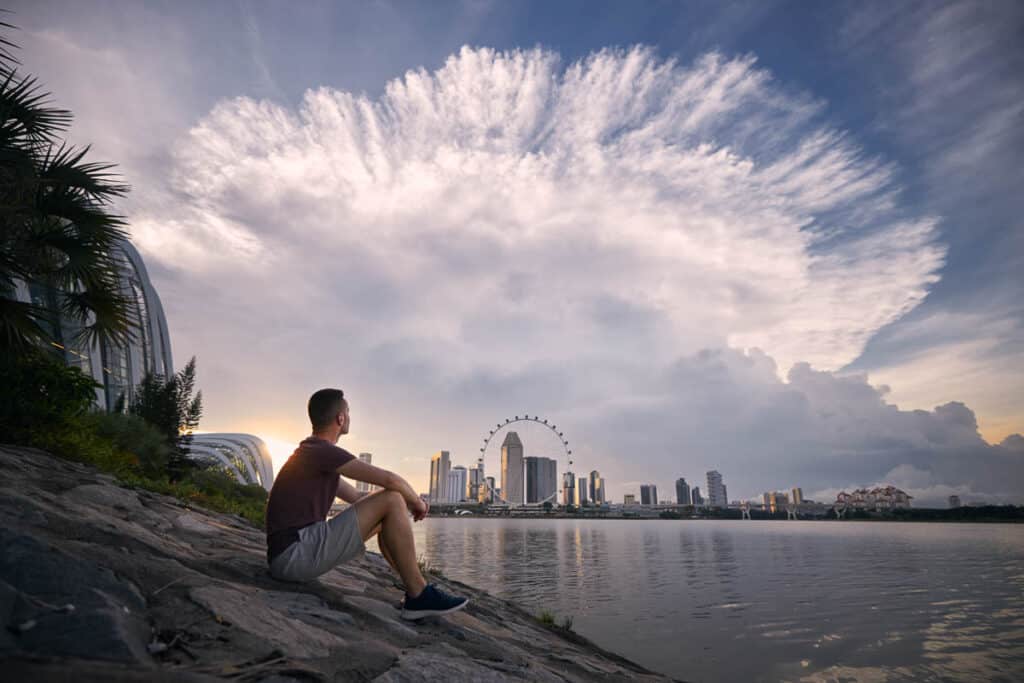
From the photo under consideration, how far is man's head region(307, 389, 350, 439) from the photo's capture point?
15.5 feet

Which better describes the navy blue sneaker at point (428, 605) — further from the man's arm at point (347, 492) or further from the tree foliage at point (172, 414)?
the tree foliage at point (172, 414)

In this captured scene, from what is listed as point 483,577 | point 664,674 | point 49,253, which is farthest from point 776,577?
point 49,253

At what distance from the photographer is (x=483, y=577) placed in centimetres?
1745

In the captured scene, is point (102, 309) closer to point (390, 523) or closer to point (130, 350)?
point (390, 523)

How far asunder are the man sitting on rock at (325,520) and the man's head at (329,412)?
126mm

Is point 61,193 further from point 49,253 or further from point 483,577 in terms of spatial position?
point 483,577

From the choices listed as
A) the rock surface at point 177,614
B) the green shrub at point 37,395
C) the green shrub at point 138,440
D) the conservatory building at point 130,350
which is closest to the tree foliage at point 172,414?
the green shrub at point 138,440

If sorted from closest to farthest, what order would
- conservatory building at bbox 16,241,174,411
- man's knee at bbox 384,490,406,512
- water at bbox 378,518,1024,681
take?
man's knee at bbox 384,490,406,512 → water at bbox 378,518,1024,681 → conservatory building at bbox 16,241,174,411

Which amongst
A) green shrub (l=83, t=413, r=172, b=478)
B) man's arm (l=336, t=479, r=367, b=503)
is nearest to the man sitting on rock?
man's arm (l=336, t=479, r=367, b=503)

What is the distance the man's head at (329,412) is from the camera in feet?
15.5

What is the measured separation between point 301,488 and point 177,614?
141 centimetres

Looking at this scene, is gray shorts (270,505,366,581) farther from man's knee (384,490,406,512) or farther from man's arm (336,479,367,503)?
man's arm (336,479,367,503)

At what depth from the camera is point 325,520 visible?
4.58 metres

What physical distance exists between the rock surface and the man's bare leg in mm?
594
